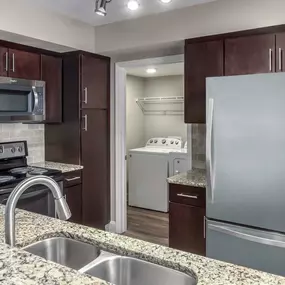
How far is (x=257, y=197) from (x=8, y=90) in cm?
212

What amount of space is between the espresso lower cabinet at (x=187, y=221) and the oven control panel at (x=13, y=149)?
1.59 m

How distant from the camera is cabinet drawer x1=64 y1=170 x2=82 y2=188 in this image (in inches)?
126

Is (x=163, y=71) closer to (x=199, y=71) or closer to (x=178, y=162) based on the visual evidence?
(x=178, y=162)

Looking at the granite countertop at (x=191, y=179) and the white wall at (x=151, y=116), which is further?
the white wall at (x=151, y=116)

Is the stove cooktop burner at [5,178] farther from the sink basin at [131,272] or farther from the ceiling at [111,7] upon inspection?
the sink basin at [131,272]

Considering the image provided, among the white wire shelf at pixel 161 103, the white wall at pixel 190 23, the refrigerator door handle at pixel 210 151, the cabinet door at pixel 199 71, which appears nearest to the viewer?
the refrigerator door handle at pixel 210 151

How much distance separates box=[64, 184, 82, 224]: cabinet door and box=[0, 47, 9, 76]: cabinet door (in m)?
1.24

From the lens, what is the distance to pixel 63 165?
3355 millimetres

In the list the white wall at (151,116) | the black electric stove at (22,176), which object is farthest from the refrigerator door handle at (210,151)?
the white wall at (151,116)

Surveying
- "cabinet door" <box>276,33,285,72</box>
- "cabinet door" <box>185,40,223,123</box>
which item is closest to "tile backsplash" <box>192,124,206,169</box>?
"cabinet door" <box>185,40,223,123</box>

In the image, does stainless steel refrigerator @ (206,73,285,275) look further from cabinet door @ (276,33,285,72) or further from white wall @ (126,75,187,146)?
white wall @ (126,75,187,146)

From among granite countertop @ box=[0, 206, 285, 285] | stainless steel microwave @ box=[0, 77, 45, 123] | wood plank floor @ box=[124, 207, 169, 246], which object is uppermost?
stainless steel microwave @ box=[0, 77, 45, 123]

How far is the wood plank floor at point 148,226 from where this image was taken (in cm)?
378

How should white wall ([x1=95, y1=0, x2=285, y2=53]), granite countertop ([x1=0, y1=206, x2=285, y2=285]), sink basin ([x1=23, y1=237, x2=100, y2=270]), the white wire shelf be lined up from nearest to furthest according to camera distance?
granite countertop ([x1=0, y1=206, x2=285, y2=285]) < sink basin ([x1=23, y1=237, x2=100, y2=270]) < white wall ([x1=95, y1=0, x2=285, y2=53]) < the white wire shelf
